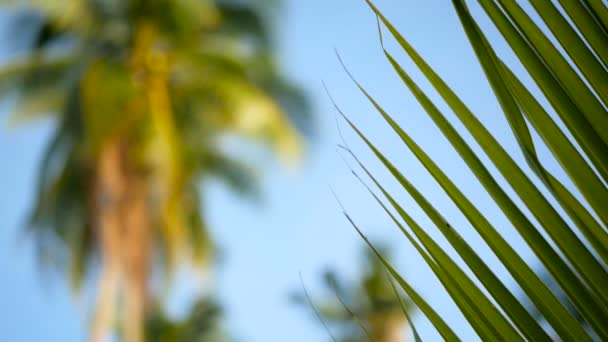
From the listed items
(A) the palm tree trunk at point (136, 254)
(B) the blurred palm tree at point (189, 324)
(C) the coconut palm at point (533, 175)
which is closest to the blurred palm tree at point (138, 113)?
(A) the palm tree trunk at point (136, 254)

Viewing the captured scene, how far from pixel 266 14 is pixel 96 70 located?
3.47 metres

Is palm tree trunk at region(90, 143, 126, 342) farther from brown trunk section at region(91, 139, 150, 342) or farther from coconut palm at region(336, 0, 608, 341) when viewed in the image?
coconut palm at region(336, 0, 608, 341)

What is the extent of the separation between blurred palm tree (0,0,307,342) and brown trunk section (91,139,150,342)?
25mm

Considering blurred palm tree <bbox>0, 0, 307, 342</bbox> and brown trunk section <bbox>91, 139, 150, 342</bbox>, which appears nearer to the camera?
brown trunk section <bbox>91, 139, 150, 342</bbox>

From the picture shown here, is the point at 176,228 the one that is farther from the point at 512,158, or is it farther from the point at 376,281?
the point at 512,158

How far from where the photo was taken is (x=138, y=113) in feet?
58.7

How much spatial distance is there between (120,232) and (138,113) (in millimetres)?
2195

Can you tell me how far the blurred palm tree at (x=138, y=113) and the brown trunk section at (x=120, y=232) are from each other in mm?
25

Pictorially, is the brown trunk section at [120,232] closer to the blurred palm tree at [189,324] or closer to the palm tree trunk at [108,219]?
the palm tree trunk at [108,219]

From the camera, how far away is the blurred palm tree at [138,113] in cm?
1739

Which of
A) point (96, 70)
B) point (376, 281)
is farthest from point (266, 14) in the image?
point (376, 281)

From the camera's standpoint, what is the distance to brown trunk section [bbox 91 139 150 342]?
54.7ft

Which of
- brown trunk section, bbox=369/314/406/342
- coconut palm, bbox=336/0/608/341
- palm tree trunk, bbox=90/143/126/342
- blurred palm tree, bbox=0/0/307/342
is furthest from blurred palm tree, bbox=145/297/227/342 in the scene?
coconut palm, bbox=336/0/608/341

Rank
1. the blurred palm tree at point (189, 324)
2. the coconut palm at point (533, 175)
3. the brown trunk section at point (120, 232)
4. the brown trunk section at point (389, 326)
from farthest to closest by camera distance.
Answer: the brown trunk section at point (389, 326), the blurred palm tree at point (189, 324), the brown trunk section at point (120, 232), the coconut palm at point (533, 175)
